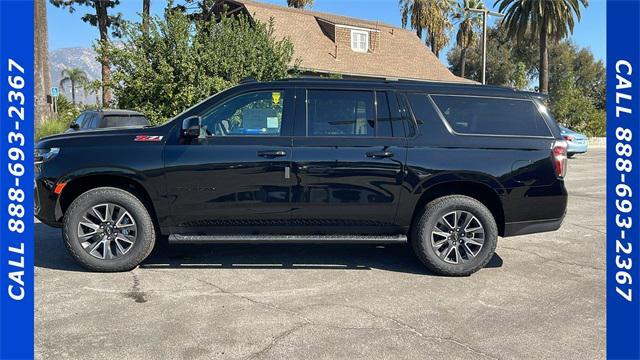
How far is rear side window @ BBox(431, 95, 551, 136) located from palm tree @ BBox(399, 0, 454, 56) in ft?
111

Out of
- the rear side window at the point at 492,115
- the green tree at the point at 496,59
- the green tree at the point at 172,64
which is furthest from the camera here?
the green tree at the point at 496,59

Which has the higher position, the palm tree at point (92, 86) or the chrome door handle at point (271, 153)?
the palm tree at point (92, 86)

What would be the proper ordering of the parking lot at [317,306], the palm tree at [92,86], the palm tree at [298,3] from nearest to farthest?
the parking lot at [317,306] < the palm tree at [92,86] < the palm tree at [298,3]

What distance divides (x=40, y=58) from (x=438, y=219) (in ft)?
60.9

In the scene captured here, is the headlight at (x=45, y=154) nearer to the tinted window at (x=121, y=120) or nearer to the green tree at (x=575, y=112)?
the tinted window at (x=121, y=120)

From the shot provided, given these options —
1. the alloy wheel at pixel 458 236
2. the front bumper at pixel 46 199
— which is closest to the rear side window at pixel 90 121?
the front bumper at pixel 46 199

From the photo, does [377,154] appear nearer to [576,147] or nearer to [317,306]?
[317,306]

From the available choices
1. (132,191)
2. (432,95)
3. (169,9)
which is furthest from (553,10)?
(132,191)

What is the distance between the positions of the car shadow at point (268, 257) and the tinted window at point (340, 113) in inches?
57.2

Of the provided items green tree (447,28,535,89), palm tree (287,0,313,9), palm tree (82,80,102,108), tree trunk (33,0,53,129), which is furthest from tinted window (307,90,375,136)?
green tree (447,28,535,89)

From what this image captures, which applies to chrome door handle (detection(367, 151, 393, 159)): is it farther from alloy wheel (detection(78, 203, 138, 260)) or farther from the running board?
alloy wheel (detection(78, 203, 138, 260))

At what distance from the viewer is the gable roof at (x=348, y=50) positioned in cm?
2333

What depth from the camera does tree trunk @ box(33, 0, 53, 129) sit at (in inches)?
691

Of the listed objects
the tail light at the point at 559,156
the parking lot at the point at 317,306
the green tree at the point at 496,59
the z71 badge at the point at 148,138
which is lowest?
the parking lot at the point at 317,306
